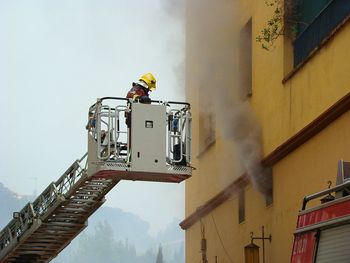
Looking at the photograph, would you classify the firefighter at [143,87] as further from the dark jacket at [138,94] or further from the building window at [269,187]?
the building window at [269,187]

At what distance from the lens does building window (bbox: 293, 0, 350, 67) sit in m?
13.1

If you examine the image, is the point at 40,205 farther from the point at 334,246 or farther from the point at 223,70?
the point at 334,246

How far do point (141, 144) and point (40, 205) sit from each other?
3.33m

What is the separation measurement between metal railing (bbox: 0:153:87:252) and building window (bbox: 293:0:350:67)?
4029 millimetres

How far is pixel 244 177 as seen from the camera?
1655 centimetres

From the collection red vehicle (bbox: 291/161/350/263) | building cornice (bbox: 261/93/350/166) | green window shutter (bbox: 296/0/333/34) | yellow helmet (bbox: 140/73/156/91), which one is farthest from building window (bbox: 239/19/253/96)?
red vehicle (bbox: 291/161/350/263)

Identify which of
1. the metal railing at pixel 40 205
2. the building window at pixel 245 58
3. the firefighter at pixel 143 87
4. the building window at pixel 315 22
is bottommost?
the metal railing at pixel 40 205

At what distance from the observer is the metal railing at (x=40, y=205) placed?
15562 millimetres

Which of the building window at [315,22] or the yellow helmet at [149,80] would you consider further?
the yellow helmet at [149,80]

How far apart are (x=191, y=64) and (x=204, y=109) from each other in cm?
120

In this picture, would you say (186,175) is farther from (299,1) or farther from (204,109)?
(204,109)

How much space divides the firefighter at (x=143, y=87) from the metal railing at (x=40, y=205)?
1597 mm

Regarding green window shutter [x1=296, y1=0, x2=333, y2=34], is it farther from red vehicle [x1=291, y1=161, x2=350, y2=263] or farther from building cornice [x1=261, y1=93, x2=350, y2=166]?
red vehicle [x1=291, y1=161, x2=350, y2=263]

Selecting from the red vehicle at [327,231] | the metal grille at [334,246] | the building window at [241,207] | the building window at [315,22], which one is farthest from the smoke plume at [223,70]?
the metal grille at [334,246]
